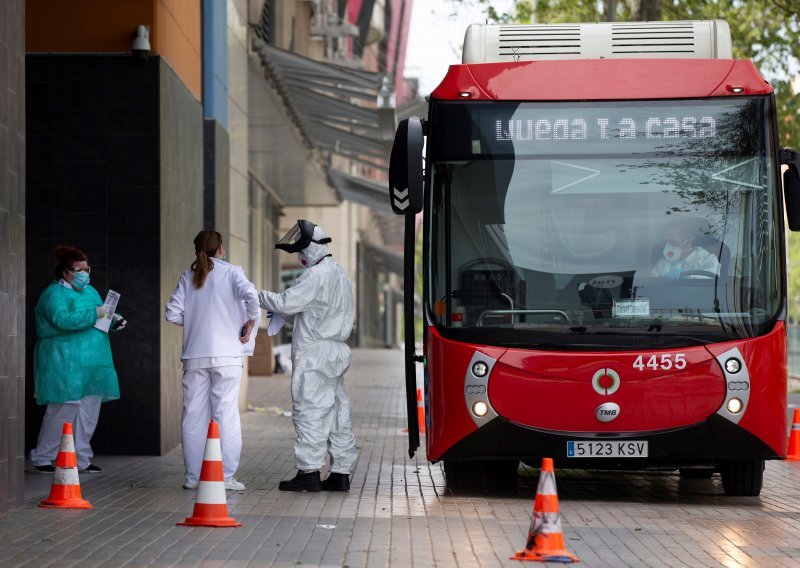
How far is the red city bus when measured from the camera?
33.5ft

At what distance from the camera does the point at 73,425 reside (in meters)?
12.0

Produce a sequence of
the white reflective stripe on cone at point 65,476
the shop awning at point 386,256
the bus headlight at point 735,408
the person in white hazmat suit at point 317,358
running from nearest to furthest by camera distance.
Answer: the white reflective stripe on cone at point 65,476 < the bus headlight at point 735,408 < the person in white hazmat suit at point 317,358 < the shop awning at point 386,256

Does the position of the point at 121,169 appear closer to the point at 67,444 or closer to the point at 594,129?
the point at 67,444

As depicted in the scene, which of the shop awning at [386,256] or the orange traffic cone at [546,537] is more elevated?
the shop awning at [386,256]

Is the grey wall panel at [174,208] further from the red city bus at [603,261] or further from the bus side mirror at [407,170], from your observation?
the bus side mirror at [407,170]

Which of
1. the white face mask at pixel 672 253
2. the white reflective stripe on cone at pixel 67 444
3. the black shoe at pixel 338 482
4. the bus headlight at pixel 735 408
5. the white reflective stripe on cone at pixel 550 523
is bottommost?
the black shoe at pixel 338 482

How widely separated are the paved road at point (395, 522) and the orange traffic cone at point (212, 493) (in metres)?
0.13

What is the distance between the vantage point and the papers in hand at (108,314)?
1193cm

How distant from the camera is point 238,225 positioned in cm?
2195

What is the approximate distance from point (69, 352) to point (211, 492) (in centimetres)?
342

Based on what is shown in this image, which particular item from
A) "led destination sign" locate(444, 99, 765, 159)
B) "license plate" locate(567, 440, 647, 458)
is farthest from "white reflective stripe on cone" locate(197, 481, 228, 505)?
"led destination sign" locate(444, 99, 765, 159)

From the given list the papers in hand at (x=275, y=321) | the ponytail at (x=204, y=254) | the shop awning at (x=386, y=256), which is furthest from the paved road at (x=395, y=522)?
the shop awning at (x=386, y=256)

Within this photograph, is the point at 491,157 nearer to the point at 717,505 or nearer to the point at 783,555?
the point at 717,505

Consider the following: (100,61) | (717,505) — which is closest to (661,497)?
(717,505)
